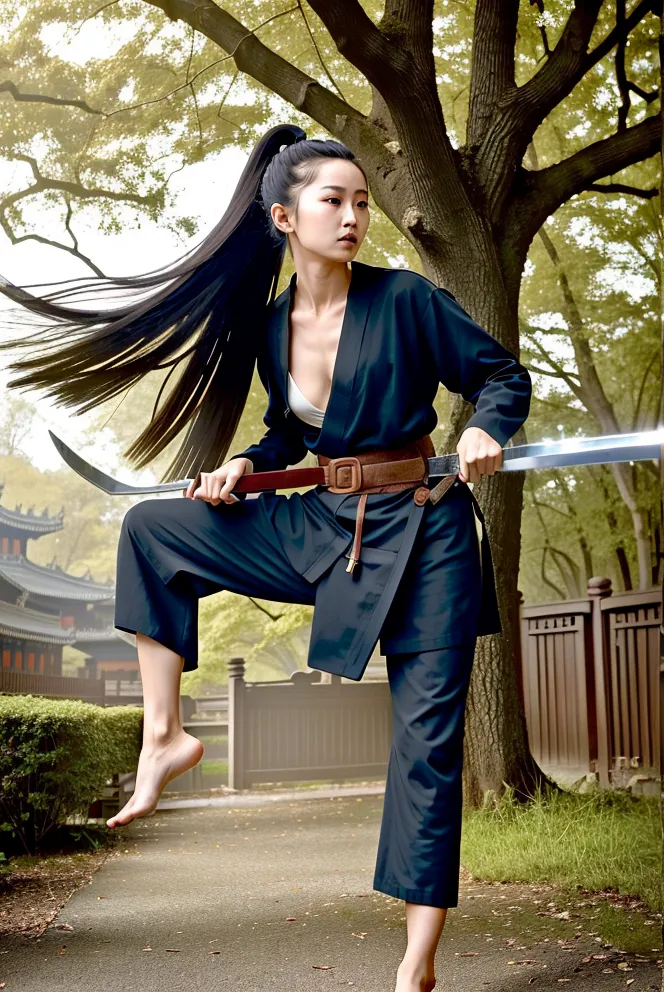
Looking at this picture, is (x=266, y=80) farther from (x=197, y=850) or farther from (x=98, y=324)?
(x=197, y=850)

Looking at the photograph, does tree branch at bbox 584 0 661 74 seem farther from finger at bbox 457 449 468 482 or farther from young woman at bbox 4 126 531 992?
finger at bbox 457 449 468 482

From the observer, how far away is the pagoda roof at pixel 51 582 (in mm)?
12070

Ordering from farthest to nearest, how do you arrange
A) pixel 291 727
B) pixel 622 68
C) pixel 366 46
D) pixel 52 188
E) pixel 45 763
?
1. pixel 291 727
2. pixel 52 188
3. pixel 622 68
4. pixel 45 763
5. pixel 366 46

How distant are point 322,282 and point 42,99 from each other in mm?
5735

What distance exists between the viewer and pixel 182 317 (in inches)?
77.9

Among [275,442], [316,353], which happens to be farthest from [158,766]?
[316,353]

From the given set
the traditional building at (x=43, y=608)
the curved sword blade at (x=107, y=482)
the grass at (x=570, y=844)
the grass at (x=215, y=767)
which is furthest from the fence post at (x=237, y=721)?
the curved sword blade at (x=107, y=482)

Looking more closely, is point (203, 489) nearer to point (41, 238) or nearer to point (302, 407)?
point (302, 407)

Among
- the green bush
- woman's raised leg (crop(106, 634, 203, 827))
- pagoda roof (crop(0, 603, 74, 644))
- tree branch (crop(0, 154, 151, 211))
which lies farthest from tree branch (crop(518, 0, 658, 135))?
pagoda roof (crop(0, 603, 74, 644))

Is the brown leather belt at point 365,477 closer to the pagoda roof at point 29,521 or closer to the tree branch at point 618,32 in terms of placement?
the tree branch at point 618,32

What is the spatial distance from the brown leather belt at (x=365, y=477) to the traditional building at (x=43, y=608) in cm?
986

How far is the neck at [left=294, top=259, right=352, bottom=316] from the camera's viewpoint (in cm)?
186

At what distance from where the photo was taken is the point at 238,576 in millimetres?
1773

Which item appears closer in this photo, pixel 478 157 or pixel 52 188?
pixel 478 157
